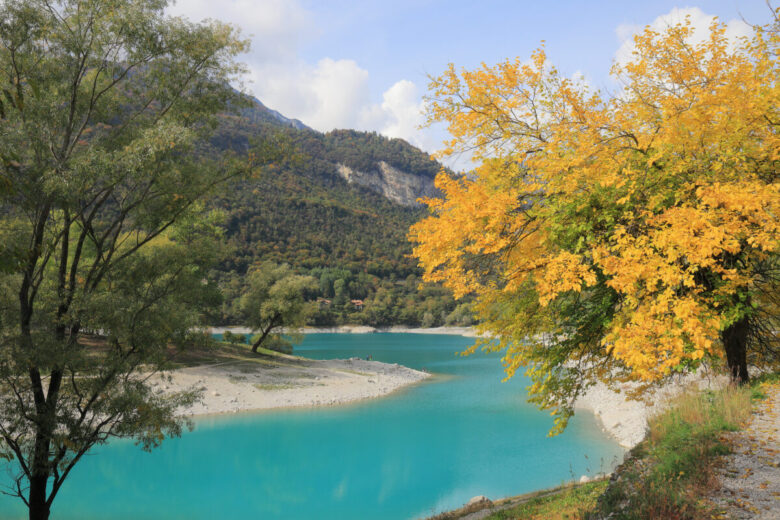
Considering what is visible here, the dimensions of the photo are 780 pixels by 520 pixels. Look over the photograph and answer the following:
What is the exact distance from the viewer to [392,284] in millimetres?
133500

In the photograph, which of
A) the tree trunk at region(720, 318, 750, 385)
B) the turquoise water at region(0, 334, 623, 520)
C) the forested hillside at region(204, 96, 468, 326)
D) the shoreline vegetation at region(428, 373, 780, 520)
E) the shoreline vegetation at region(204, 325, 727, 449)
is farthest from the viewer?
the forested hillside at region(204, 96, 468, 326)

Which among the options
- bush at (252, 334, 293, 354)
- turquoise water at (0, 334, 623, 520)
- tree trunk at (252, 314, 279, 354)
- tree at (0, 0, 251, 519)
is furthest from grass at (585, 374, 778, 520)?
bush at (252, 334, 293, 354)

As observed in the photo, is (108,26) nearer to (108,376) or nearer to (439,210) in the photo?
(108,376)

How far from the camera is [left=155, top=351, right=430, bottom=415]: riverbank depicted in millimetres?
26328

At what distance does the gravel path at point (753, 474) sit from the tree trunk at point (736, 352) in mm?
1608

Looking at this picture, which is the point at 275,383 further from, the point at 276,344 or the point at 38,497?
the point at 38,497

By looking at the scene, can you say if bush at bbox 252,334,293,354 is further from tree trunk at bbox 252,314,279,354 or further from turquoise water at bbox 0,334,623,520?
turquoise water at bbox 0,334,623,520

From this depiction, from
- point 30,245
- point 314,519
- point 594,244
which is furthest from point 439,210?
point 314,519

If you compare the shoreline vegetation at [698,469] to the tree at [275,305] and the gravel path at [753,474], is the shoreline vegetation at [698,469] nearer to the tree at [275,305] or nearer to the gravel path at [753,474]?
the gravel path at [753,474]

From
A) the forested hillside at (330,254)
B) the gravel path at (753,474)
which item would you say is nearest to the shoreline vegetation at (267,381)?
the gravel path at (753,474)

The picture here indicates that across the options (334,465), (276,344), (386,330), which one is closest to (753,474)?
(334,465)

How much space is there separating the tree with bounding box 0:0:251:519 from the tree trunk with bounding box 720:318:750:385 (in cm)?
1085

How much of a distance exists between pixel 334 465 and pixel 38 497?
1219cm

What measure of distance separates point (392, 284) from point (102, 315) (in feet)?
412
